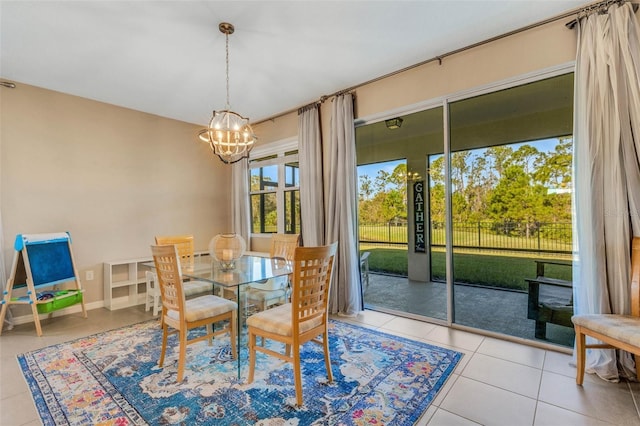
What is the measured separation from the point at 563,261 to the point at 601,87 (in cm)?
147

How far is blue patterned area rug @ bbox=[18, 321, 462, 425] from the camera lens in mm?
1759

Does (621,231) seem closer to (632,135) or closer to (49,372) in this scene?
(632,135)

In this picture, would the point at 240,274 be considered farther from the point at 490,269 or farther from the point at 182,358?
the point at 490,269

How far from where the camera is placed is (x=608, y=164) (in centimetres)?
214

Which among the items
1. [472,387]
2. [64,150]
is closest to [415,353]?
[472,387]

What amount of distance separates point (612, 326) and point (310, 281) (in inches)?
75.7

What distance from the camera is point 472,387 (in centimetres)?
202

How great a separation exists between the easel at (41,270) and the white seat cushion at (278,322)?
2.56 m

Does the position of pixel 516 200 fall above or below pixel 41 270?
above

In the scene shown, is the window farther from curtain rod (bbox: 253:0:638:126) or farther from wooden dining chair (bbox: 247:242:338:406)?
wooden dining chair (bbox: 247:242:338:406)

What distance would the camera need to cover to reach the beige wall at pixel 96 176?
3.38m

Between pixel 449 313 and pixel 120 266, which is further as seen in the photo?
pixel 120 266

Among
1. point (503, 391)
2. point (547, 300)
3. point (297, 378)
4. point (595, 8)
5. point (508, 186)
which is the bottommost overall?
point (503, 391)

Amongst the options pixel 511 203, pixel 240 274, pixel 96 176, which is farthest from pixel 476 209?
pixel 96 176
